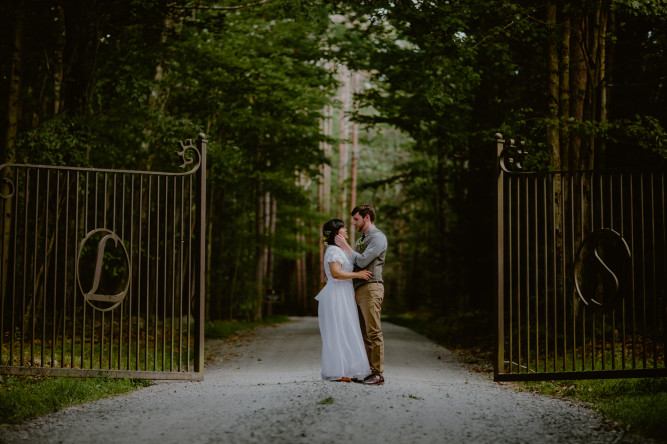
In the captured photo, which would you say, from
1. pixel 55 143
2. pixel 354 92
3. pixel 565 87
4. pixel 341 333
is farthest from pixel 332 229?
pixel 354 92

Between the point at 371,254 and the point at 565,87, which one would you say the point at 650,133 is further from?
the point at 371,254

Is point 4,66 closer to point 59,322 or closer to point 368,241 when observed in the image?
point 59,322

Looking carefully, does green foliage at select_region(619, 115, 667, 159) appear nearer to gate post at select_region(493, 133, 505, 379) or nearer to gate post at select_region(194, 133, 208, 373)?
gate post at select_region(493, 133, 505, 379)

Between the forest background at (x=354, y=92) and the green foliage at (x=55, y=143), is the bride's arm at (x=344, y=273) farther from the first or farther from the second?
the green foliage at (x=55, y=143)

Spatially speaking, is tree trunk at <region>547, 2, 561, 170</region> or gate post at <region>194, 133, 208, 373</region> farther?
tree trunk at <region>547, 2, 561, 170</region>

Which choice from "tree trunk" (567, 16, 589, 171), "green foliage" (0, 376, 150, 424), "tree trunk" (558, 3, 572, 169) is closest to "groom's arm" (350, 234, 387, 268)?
"green foliage" (0, 376, 150, 424)

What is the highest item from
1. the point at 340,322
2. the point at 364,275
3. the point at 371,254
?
the point at 371,254

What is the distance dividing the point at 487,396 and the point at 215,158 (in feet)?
39.4

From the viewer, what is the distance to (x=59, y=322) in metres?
15.1

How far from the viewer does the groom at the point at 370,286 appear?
8.53 meters

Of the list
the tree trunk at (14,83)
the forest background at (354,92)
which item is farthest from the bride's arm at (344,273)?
the tree trunk at (14,83)

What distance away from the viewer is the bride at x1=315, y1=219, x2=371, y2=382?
28.2 feet

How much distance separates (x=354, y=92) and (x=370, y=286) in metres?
12.3

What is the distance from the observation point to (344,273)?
861 centimetres
